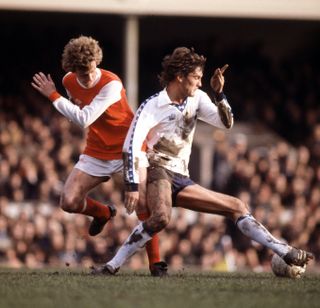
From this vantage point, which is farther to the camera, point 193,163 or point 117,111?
point 193,163

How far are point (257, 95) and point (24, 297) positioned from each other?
15381 millimetres

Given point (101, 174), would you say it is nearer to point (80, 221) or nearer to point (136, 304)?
point (136, 304)

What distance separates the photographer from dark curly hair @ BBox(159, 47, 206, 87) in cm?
981

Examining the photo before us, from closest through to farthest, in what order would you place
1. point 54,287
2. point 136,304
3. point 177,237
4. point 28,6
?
point 136,304, point 54,287, point 177,237, point 28,6

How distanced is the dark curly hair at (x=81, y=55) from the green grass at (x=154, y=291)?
5.63ft

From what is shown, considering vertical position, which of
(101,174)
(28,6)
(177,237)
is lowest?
(177,237)

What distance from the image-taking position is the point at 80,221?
17938 millimetres

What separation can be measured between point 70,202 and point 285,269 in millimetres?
1903

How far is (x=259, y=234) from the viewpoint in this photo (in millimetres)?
9844

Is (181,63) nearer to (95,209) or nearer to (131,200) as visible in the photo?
(131,200)

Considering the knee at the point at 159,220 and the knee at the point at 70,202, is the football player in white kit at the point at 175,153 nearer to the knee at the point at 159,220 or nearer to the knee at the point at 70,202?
the knee at the point at 159,220

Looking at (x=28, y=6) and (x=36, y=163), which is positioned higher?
(x=28, y=6)

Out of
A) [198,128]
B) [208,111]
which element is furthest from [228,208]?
[198,128]

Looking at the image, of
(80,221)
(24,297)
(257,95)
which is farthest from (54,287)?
(257,95)
